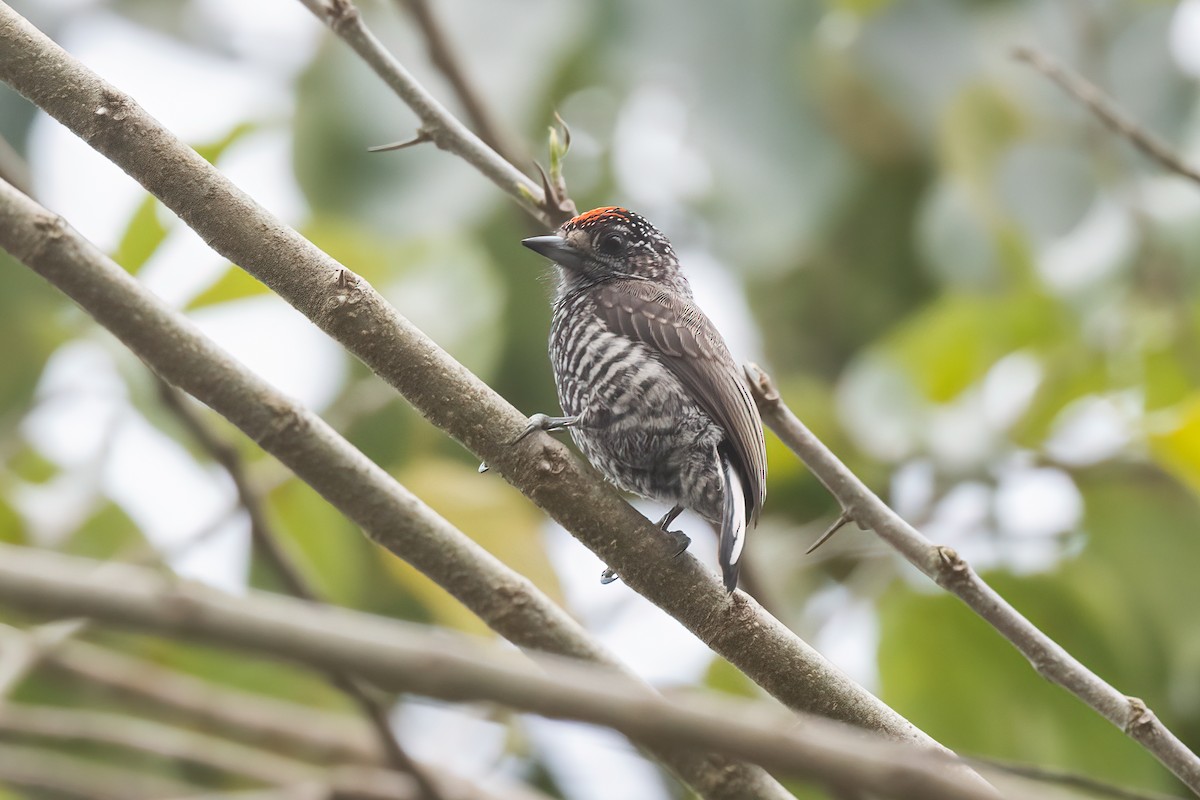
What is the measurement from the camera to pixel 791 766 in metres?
1.09

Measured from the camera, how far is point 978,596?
2445 millimetres

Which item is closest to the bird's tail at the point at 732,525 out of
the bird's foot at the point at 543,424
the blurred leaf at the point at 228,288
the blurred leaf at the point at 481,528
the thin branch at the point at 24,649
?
the bird's foot at the point at 543,424

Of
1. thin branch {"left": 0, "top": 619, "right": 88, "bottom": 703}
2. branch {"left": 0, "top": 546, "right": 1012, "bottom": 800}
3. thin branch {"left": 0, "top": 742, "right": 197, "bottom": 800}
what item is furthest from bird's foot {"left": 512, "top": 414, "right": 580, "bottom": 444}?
thin branch {"left": 0, "top": 742, "right": 197, "bottom": 800}

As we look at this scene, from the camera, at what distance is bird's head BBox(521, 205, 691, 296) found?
11.9ft

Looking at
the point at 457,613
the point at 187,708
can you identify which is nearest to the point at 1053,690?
the point at 457,613

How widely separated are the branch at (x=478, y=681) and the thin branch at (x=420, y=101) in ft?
5.86

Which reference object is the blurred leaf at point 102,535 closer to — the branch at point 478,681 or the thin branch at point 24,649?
the thin branch at point 24,649

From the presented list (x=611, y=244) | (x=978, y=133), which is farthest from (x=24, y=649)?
(x=978, y=133)

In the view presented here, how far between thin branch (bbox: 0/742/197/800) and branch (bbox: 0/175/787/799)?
1.94 metres

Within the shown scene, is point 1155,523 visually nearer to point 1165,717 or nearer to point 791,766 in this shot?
point 1165,717

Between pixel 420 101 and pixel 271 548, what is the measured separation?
3.81ft

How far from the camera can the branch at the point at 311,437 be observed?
2.10m

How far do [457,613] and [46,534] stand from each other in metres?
1.55

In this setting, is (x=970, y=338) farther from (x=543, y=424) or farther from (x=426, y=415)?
(x=426, y=415)
